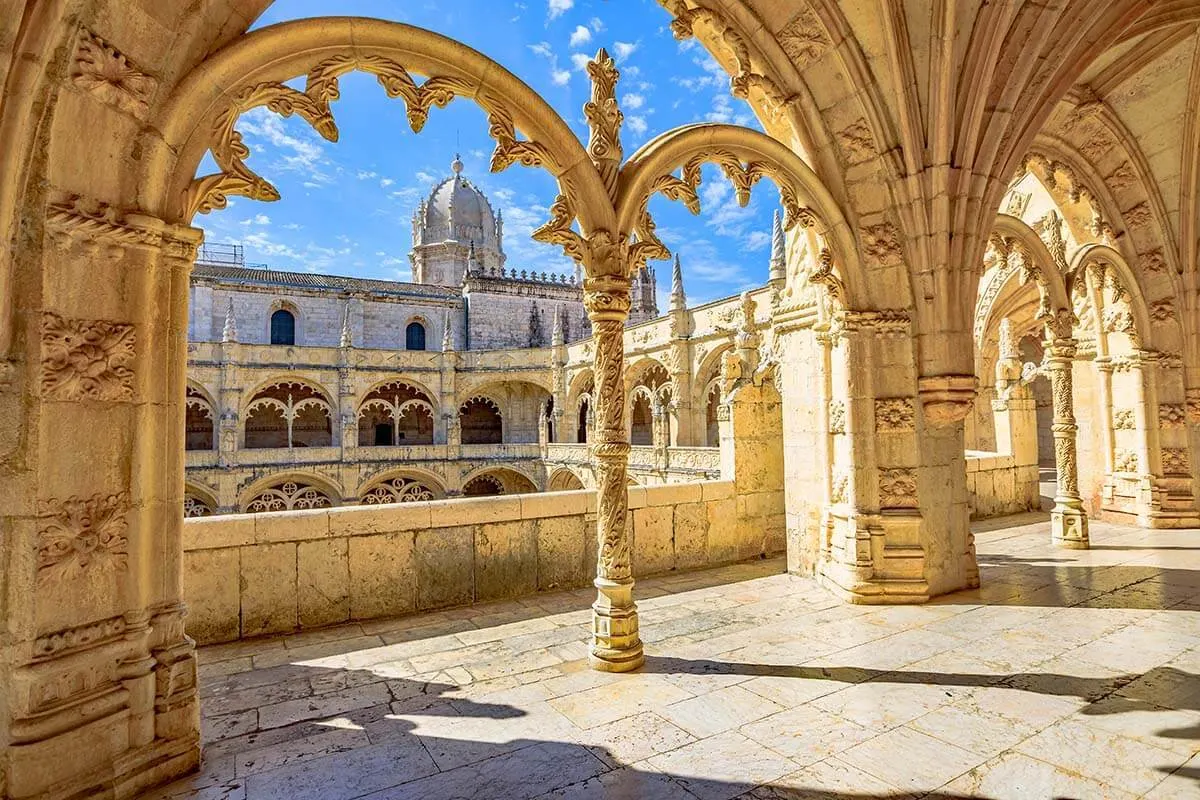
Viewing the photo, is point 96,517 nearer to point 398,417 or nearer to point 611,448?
point 611,448

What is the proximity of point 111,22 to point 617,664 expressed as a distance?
12.7 ft

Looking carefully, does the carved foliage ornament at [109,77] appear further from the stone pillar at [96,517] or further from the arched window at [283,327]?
the arched window at [283,327]

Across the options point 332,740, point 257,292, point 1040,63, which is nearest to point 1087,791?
point 332,740

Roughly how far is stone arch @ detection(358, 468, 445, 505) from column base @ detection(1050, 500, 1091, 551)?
22.0m

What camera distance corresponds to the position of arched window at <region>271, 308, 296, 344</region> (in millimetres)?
29234

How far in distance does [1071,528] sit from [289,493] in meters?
24.6

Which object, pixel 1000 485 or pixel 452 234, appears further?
pixel 452 234

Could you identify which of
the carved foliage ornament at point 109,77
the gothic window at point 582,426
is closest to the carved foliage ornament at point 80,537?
the carved foliage ornament at point 109,77

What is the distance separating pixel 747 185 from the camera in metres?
4.58

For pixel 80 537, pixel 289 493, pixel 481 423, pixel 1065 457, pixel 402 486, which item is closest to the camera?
pixel 80 537

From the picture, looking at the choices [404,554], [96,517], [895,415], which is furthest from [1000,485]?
[96,517]

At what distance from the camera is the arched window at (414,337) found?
31.9 metres

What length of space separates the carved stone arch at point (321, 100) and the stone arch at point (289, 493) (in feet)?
73.0

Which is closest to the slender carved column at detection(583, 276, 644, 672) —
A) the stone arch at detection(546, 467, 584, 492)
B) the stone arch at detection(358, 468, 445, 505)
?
the stone arch at detection(546, 467, 584, 492)
